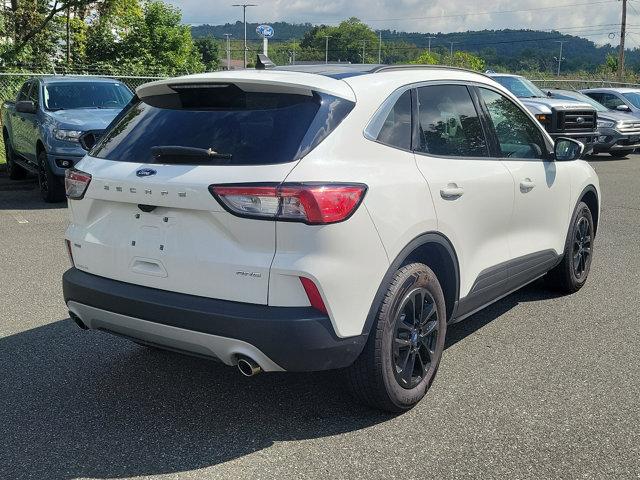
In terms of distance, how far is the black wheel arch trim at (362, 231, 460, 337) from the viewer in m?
3.34

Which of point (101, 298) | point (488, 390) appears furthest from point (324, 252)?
point (488, 390)

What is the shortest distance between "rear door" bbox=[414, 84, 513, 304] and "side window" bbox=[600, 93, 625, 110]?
54.8 ft

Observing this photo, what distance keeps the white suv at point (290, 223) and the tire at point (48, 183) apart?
668 cm

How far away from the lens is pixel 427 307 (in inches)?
149

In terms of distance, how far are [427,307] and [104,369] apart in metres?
1.95

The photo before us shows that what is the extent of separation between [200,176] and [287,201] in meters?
0.44

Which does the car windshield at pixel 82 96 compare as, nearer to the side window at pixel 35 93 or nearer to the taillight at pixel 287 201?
the side window at pixel 35 93

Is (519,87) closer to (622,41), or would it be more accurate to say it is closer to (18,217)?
(18,217)

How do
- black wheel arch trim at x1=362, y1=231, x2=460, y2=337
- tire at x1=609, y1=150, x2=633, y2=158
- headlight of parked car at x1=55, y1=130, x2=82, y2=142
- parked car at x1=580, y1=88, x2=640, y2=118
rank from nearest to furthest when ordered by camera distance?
black wheel arch trim at x1=362, y1=231, x2=460, y2=337, headlight of parked car at x1=55, y1=130, x2=82, y2=142, tire at x1=609, y1=150, x2=633, y2=158, parked car at x1=580, y1=88, x2=640, y2=118

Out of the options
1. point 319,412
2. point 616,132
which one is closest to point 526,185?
point 319,412

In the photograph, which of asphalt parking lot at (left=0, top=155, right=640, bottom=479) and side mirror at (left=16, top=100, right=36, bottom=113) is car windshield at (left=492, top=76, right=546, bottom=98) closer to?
side mirror at (left=16, top=100, right=36, bottom=113)

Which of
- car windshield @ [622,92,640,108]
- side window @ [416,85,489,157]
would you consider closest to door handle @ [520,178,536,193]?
side window @ [416,85,489,157]

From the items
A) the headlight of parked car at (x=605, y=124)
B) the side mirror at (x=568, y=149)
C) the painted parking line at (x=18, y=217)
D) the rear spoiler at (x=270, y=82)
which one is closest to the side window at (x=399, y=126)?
the rear spoiler at (x=270, y=82)

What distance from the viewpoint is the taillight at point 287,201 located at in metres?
3.08
